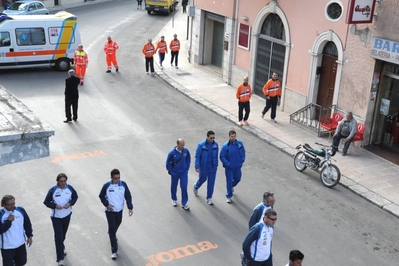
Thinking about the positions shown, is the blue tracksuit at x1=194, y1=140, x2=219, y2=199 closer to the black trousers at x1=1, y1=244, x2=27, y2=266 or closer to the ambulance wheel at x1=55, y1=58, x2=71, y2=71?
the black trousers at x1=1, y1=244, x2=27, y2=266

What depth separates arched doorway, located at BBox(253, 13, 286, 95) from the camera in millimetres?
18828

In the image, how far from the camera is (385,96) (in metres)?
15.2

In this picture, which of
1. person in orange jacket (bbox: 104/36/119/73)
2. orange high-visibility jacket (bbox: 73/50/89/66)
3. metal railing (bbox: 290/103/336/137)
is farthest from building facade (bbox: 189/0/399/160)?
orange high-visibility jacket (bbox: 73/50/89/66)

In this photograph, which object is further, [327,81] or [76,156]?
[327,81]

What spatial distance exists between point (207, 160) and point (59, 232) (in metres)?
3.59

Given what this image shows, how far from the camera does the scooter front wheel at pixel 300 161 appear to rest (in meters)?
13.7

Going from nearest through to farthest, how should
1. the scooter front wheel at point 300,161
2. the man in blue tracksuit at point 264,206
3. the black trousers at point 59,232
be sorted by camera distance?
the man in blue tracksuit at point 264,206 → the black trousers at point 59,232 → the scooter front wheel at point 300,161

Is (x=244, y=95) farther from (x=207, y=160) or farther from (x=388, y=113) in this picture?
(x=207, y=160)

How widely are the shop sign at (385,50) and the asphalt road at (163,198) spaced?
3.74m

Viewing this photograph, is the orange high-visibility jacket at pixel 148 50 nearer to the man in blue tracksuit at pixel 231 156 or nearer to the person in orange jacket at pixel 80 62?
the person in orange jacket at pixel 80 62

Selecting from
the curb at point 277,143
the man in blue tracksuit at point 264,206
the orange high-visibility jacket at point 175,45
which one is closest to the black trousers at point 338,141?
the curb at point 277,143

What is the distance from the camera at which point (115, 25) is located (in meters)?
33.9

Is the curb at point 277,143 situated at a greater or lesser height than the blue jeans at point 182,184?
lesser

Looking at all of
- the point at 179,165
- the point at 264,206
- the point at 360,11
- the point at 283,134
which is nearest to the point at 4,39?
the point at 283,134
